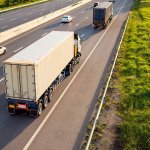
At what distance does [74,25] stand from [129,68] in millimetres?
24794

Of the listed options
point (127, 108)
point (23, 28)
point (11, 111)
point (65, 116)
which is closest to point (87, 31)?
point (23, 28)

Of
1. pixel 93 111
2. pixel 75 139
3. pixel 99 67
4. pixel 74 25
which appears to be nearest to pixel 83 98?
pixel 93 111

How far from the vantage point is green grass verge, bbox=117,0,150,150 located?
47.9 feet

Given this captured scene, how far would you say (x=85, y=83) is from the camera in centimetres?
2247

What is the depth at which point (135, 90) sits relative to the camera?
20.7 meters

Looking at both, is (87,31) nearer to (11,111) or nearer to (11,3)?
(11,111)

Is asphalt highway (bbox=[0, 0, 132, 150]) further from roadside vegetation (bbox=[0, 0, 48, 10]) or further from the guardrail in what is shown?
roadside vegetation (bbox=[0, 0, 48, 10])

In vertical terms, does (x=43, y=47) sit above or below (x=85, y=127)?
above

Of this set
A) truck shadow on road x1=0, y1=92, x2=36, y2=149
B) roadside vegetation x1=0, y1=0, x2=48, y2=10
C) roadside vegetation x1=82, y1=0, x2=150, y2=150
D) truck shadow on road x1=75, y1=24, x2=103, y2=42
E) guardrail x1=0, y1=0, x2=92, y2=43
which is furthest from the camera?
roadside vegetation x1=0, y1=0, x2=48, y2=10

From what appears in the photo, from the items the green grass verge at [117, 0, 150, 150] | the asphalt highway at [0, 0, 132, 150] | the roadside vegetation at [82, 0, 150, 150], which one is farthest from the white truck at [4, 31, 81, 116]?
the green grass verge at [117, 0, 150, 150]

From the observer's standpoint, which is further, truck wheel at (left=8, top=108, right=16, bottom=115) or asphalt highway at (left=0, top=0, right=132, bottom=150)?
truck wheel at (left=8, top=108, right=16, bottom=115)

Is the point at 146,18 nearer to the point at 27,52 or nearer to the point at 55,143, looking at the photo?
the point at 27,52

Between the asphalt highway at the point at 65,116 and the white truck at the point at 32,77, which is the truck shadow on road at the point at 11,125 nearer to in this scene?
the asphalt highway at the point at 65,116

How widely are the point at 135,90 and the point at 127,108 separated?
3.10 metres
